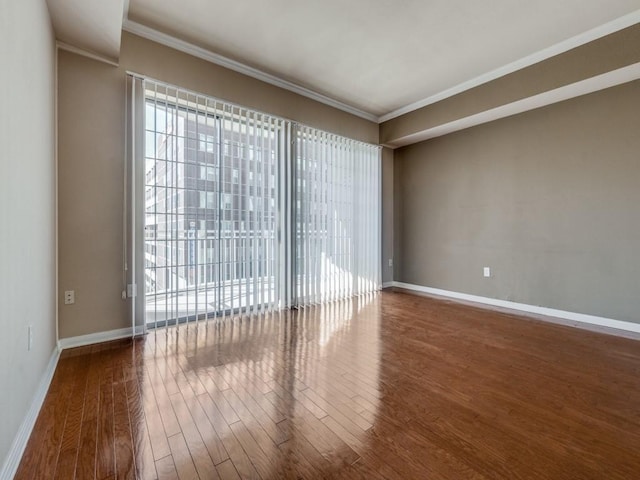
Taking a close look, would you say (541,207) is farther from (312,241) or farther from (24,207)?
(24,207)

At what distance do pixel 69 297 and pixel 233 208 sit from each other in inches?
66.9

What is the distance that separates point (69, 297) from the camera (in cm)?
253

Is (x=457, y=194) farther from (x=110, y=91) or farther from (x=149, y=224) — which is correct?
(x=110, y=91)

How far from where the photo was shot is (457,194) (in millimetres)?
4594

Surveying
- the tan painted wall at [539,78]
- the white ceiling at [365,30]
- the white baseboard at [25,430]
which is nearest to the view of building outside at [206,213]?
the white ceiling at [365,30]

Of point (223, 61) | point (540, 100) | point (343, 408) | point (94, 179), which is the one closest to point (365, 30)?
point (223, 61)

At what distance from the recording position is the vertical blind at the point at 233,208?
2.89m

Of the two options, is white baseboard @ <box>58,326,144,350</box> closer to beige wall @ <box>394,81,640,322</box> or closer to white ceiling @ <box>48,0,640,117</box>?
white ceiling @ <box>48,0,640,117</box>

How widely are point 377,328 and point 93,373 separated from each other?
254cm

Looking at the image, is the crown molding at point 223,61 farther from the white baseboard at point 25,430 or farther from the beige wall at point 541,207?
the white baseboard at point 25,430

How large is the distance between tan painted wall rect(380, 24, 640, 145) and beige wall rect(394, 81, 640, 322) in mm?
535

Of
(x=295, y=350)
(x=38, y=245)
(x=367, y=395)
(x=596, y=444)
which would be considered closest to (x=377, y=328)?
(x=295, y=350)

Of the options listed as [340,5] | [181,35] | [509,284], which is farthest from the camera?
[509,284]

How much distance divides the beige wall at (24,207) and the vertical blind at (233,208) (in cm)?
73
